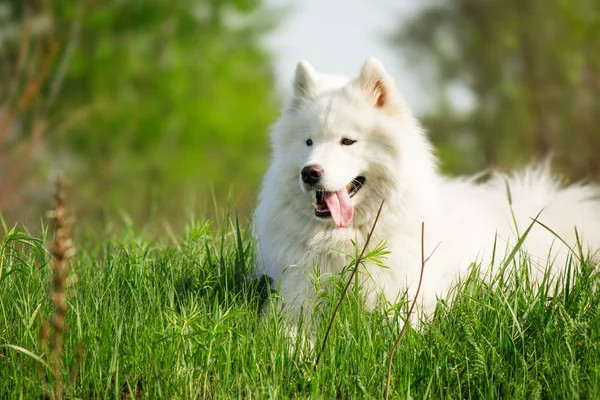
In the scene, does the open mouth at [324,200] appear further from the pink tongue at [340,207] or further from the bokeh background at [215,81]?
the bokeh background at [215,81]

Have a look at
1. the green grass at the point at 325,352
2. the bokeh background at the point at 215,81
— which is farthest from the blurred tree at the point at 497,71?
the green grass at the point at 325,352

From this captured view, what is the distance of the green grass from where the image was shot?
2.73m

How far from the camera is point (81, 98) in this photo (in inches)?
633

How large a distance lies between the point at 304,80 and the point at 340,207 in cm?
81

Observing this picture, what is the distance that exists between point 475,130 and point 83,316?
14939mm

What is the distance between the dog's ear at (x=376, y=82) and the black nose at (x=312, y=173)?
0.58m

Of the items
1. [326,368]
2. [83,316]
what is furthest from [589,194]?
[83,316]

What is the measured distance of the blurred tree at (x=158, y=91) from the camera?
15.7 m

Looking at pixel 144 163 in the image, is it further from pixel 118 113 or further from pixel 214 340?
pixel 214 340

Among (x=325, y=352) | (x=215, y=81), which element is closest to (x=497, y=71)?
(x=215, y=81)

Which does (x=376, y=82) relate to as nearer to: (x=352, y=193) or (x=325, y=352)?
(x=352, y=193)

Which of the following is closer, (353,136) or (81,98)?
(353,136)

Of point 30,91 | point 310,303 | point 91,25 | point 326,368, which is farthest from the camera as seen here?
point 91,25

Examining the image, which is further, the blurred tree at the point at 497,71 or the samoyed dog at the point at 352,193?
the blurred tree at the point at 497,71
